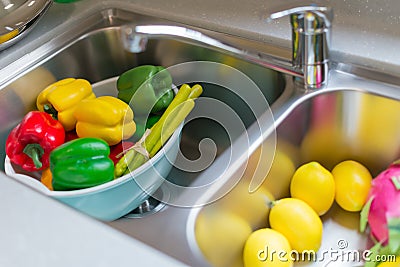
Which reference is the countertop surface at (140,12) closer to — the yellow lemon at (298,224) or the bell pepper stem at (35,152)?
the bell pepper stem at (35,152)

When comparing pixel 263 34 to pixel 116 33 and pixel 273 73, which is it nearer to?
pixel 273 73

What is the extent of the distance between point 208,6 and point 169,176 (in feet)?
1.12

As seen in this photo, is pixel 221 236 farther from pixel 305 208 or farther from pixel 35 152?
pixel 35 152

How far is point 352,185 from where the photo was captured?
854mm

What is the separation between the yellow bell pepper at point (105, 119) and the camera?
873 millimetres

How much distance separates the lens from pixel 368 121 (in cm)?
88

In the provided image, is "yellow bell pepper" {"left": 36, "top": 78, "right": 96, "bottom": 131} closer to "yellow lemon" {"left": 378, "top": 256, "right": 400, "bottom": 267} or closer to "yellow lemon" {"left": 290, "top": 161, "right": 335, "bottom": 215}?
"yellow lemon" {"left": 290, "top": 161, "right": 335, "bottom": 215}

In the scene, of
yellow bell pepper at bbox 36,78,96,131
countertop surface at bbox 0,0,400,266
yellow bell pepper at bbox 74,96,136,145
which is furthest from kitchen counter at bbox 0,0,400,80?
yellow bell pepper at bbox 74,96,136,145

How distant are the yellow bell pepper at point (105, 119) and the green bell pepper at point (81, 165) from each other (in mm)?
71

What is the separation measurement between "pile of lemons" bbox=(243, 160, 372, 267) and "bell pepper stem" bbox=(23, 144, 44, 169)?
33 centimetres

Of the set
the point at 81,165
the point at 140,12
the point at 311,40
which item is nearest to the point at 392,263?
the point at 311,40

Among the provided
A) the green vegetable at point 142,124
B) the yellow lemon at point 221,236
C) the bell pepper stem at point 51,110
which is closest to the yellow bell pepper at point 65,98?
the bell pepper stem at point 51,110

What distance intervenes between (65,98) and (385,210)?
0.51 meters

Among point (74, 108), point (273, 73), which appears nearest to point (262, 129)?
point (273, 73)
